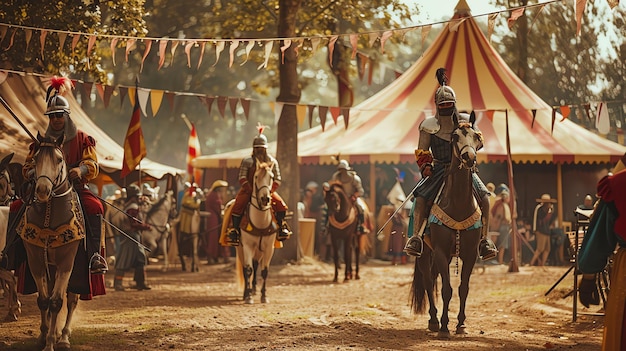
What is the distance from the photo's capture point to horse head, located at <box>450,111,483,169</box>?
9703 mm

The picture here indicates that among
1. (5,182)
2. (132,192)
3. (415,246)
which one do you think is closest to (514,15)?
(415,246)

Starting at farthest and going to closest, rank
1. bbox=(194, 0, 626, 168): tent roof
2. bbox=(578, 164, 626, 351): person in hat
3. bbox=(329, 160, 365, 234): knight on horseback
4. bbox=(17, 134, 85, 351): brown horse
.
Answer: bbox=(194, 0, 626, 168): tent roof → bbox=(329, 160, 365, 234): knight on horseback → bbox=(17, 134, 85, 351): brown horse → bbox=(578, 164, 626, 351): person in hat

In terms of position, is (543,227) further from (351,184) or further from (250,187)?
(250,187)

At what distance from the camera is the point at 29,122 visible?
17500 mm

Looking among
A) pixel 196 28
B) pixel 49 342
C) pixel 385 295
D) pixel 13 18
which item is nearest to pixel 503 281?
pixel 385 295

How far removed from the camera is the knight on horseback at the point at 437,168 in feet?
34.6

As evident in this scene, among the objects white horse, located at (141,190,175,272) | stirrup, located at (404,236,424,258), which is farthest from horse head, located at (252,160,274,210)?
white horse, located at (141,190,175,272)

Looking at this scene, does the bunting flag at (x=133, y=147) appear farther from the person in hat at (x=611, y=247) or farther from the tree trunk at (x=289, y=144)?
the person in hat at (x=611, y=247)

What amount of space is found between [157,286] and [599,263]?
39.6 feet

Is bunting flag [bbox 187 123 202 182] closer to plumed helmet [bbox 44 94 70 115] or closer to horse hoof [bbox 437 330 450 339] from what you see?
horse hoof [bbox 437 330 450 339]

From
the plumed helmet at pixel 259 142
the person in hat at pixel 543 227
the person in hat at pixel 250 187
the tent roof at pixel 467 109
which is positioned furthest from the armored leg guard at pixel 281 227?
the person in hat at pixel 543 227

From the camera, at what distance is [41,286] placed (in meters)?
9.00

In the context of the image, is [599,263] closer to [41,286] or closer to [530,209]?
[41,286]

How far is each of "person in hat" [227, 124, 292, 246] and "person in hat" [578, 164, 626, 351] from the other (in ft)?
24.7
